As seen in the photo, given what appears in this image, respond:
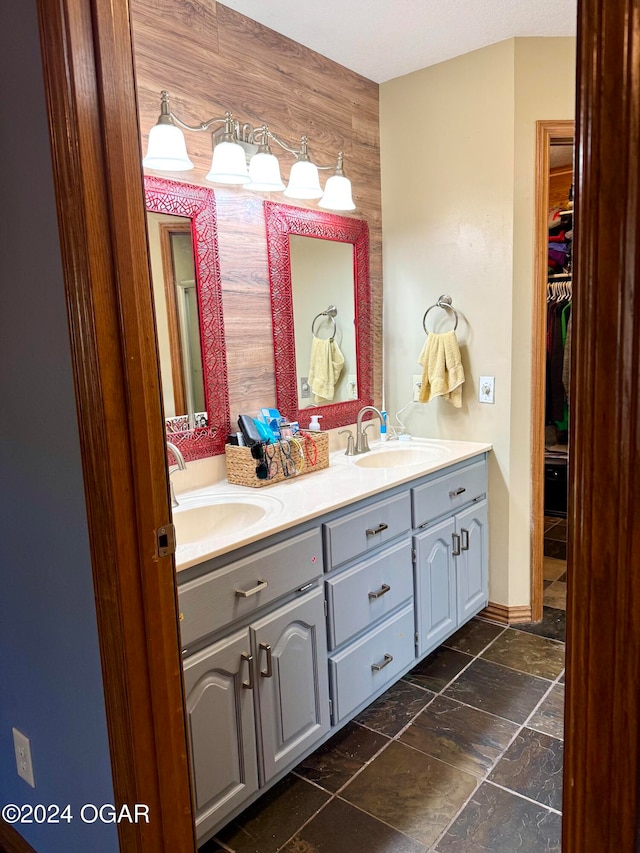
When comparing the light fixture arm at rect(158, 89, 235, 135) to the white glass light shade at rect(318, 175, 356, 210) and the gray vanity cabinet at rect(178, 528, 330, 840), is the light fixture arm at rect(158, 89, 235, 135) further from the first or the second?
the gray vanity cabinet at rect(178, 528, 330, 840)

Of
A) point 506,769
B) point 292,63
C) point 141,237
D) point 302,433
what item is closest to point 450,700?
point 506,769

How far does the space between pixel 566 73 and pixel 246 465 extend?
2.11 m

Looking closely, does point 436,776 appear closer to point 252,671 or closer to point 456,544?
point 252,671

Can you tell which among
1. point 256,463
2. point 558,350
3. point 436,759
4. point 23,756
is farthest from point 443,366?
point 23,756

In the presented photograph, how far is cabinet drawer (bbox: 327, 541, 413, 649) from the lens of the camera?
1.88 m

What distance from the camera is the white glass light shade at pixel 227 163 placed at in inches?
79.7

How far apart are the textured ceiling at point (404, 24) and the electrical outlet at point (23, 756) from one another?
7.77 feet

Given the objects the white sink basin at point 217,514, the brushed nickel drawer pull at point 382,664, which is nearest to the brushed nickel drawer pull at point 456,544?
the brushed nickel drawer pull at point 382,664

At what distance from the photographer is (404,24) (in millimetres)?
2289

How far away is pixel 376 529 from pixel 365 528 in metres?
0.06

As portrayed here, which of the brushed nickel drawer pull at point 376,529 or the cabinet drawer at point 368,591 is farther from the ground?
the brushed nickel drawer pull at point 376,529

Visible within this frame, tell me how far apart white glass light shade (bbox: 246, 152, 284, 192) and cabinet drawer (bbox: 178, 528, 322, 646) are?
1.29m

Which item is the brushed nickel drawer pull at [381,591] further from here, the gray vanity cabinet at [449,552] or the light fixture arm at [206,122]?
the light fixture arm at [206,122]

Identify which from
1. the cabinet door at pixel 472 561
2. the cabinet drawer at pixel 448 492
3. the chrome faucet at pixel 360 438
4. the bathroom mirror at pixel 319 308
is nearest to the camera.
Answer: the cabinet drawer at pixel 448 492
